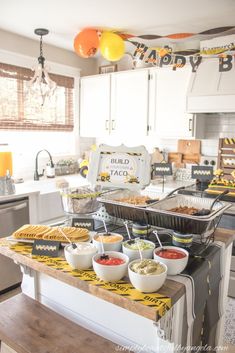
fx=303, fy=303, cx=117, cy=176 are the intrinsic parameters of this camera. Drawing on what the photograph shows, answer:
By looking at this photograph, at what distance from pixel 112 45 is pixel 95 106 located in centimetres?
118

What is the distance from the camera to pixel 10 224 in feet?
8.67

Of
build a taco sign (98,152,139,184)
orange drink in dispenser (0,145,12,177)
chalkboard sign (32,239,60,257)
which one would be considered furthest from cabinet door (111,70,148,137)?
chalkboard sign (32,239,60,257)

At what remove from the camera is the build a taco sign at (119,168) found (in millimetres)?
1879

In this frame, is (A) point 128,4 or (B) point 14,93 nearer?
(A) point 128,4

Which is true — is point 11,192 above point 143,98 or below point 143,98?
below

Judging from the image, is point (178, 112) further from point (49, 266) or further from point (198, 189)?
point (49, 266)

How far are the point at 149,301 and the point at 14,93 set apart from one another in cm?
301

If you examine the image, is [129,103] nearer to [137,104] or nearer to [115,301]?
[137,104]

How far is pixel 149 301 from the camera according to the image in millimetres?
984

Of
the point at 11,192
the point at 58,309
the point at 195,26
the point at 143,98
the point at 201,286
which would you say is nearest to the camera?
the point at 201,286

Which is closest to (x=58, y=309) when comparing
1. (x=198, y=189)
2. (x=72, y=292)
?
(x=72, y=292)

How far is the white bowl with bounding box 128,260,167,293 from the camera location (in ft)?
3.33

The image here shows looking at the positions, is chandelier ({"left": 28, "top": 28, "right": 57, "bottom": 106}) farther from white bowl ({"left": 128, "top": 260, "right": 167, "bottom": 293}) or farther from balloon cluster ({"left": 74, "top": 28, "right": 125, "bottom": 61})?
white bowl ({"left": 128, "top": 260, "right": 167, "bottom": 293})

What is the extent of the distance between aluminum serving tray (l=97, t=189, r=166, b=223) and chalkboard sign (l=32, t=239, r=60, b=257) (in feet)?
1.15
